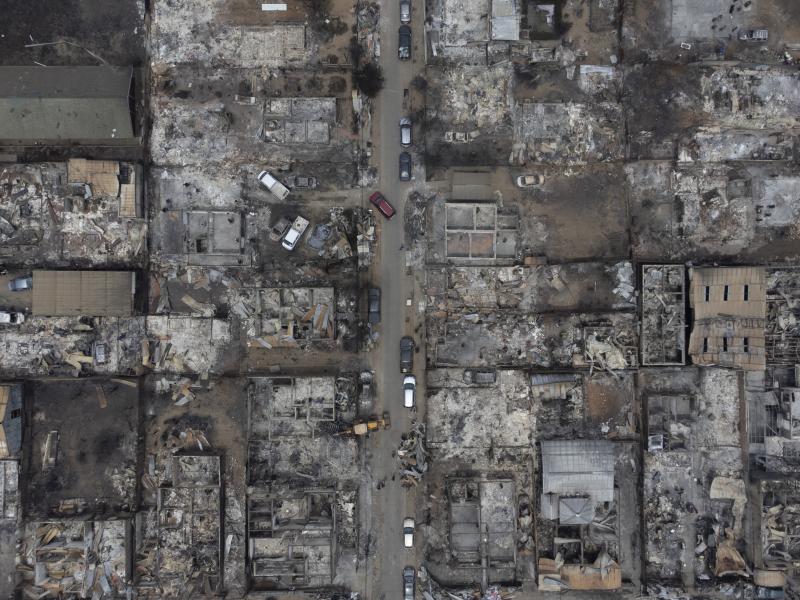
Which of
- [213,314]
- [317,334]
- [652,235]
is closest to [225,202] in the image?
[213,314]

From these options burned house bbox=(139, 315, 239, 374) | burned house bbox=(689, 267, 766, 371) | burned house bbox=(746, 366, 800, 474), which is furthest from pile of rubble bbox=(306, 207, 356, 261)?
burned house bbox=(746, 366, 800, 474)

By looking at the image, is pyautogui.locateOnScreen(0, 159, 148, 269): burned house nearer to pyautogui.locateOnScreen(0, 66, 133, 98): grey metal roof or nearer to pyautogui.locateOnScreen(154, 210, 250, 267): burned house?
pyautogui.locateOnScreen(154, 210, 250, 267): burned house

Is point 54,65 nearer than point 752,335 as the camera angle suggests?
No

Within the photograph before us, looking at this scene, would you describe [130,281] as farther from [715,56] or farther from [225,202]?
[715,56]

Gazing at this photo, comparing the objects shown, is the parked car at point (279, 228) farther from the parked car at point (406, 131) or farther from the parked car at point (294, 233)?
the parked car at point (406, 131)

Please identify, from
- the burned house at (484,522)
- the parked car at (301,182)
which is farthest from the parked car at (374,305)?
the burned house at (484,522)

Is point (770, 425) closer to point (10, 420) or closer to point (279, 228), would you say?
point (279, 228)

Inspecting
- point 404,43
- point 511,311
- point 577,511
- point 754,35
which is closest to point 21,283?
point 404,43
